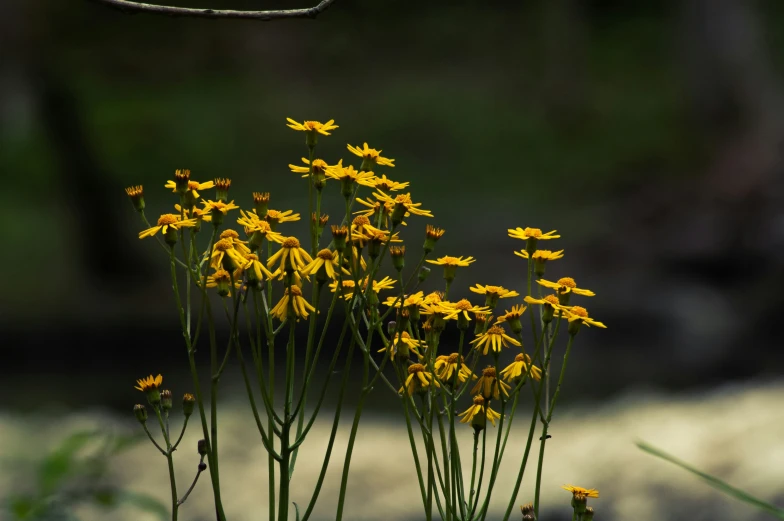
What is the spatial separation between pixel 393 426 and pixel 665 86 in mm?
8208

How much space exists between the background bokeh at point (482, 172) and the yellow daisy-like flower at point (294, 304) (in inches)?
63.5

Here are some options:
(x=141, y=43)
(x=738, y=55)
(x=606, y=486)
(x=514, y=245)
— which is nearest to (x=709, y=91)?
(x=738, y=55)

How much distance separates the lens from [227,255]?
2.94ft

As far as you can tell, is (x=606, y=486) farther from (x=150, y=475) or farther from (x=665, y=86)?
(x=665, y=86)

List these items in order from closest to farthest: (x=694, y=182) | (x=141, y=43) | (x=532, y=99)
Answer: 1. (x=694, y=182)
2. (x=532, y=99)
3. (x=141, y=43)

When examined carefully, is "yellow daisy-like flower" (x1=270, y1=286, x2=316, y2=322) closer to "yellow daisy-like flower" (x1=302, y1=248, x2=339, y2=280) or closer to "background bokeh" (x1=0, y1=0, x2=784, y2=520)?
"yellow daisy-like flower" (x1=302, y1=248, x2=339, y2=280)

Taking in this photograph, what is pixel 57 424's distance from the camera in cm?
342

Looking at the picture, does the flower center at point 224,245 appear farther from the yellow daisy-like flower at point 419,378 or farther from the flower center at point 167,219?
the yellow daisy-like flower at point 419,378

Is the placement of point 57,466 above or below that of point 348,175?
below

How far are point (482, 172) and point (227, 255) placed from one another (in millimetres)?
7247

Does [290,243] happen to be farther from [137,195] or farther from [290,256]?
[137,195]

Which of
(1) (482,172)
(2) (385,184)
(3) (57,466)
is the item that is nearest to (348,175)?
(2) (385,184)

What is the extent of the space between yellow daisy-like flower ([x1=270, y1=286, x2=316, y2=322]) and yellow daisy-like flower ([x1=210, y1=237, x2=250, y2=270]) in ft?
0.18

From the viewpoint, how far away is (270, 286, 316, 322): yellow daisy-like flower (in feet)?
3.02
